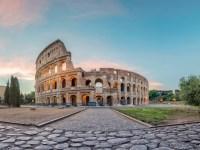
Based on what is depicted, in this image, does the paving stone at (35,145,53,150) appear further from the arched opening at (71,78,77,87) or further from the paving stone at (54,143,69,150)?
the arched opening at (71,78,77,87)

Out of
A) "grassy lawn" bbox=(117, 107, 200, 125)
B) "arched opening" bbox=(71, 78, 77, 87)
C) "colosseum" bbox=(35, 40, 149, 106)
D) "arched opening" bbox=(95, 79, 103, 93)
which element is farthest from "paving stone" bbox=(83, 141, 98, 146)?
"arched opening" bbox=(71, 78, 77, 87)

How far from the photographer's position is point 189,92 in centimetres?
1934

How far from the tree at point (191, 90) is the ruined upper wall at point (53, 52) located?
39.0m

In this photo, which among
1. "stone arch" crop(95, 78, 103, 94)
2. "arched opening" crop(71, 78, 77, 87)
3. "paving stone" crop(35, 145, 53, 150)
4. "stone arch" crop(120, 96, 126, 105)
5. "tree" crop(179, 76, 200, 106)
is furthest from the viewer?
"stone arch" crop(120, 96, 126, 105)

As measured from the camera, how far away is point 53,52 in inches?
2448

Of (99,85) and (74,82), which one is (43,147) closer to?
(99,85)

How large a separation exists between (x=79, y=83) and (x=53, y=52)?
15909mm

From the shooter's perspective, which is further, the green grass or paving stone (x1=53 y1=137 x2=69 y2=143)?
the green grass

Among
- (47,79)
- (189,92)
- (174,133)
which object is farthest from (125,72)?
(174,133)

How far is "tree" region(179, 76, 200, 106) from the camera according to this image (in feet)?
61.9

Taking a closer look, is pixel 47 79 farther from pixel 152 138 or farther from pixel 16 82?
pixel 152 138

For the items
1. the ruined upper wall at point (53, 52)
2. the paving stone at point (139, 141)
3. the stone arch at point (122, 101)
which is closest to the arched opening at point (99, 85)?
the stone arch at point (122, 101)

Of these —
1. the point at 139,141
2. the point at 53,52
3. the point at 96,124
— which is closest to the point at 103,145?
the point at 139,141

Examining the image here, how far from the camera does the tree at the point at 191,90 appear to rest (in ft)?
61.9
